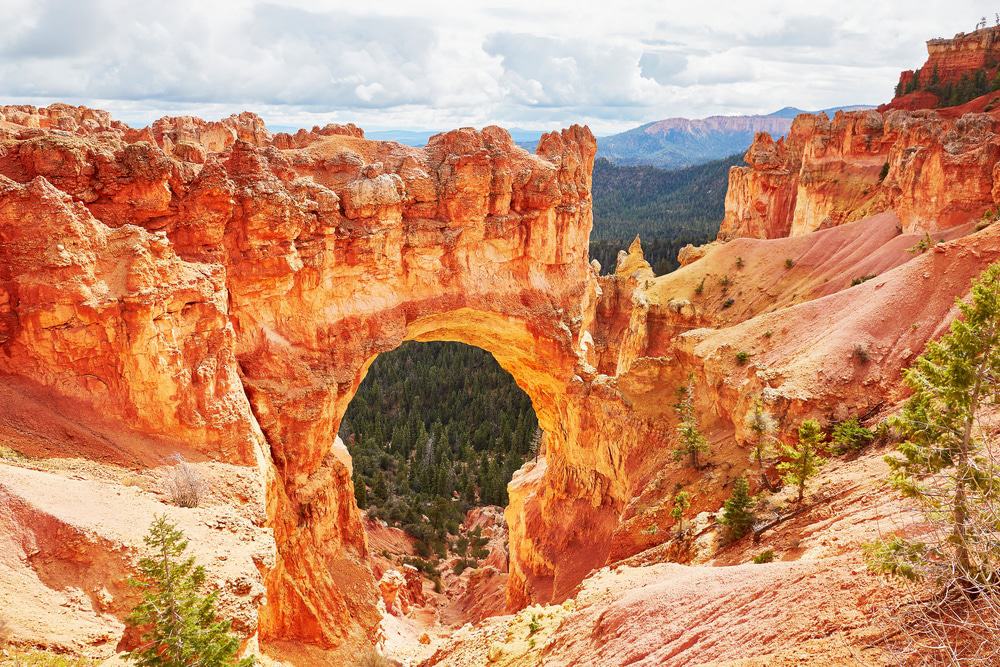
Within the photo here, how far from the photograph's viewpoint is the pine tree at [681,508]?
2223 cm

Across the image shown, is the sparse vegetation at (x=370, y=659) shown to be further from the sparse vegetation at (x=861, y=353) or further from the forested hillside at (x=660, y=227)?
the forested hillside at (x=660, y=227)

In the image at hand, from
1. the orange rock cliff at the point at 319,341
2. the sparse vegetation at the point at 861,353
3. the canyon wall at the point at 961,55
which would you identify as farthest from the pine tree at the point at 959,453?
the canyon wall at the point at 961,55

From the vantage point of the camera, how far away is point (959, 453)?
34.6ft

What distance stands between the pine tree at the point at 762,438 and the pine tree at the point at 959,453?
10723mm

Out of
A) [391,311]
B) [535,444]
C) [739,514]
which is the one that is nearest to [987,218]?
[739,514]

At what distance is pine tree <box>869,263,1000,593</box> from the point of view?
9.30 m

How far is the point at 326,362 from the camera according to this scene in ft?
85.3

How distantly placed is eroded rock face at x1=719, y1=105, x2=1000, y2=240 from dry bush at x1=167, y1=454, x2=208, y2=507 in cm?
3806

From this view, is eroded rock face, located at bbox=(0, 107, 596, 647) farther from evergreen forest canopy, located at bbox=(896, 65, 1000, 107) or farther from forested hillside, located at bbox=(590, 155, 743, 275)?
evergreen forest canopy, located at bbox=(896, 65, 1000, 107)

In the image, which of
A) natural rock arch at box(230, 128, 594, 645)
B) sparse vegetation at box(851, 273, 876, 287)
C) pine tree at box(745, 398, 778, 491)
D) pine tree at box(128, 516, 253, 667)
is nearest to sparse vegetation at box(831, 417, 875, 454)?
pine tree at box(745, 398, 778, 491)

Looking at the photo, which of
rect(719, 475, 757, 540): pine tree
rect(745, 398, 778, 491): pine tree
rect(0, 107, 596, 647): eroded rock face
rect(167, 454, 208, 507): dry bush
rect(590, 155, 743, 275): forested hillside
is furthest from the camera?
rect(590, 155, 743, 275): forested hillside

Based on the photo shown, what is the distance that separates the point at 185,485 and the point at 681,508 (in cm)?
1595

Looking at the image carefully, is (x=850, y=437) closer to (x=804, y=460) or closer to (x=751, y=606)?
(x=804, y=460)

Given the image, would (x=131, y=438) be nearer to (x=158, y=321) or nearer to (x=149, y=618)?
(x=158, y=321)
